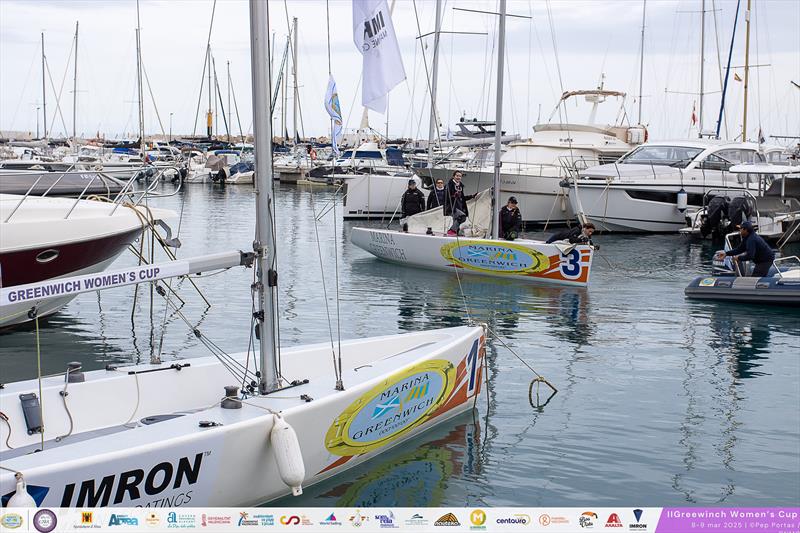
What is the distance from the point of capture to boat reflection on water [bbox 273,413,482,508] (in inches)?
306

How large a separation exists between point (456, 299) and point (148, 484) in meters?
11.7

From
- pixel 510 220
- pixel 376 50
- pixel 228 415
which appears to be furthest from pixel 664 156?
pixel 228 415

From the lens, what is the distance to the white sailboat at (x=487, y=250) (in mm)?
18828

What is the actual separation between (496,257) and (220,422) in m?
13.0

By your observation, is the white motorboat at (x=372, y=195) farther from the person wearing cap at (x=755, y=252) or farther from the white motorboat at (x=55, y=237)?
the white motorboat at (x=55, y=237)

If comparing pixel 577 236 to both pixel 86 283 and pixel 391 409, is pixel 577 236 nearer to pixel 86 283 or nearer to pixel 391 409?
pixel 391 409

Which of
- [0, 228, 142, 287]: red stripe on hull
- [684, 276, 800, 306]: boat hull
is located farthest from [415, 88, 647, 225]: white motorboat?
[0, 228, 142, 287]: red stripe on hull

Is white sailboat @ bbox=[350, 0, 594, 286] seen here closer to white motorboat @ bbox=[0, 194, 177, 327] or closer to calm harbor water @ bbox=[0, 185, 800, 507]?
calm harbor water @ bbox=[0, 185, 800, 507]

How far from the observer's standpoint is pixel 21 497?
5523mm

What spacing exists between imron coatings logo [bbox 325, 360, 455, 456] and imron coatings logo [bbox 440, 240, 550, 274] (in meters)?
9.78

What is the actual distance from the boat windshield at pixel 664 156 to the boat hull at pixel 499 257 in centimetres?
1424

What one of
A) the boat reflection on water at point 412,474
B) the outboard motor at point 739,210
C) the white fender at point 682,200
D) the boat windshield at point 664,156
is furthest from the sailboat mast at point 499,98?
the boat windshield at point 664,156

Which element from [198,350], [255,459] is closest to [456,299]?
[198,350]

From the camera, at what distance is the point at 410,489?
806 centimetres
